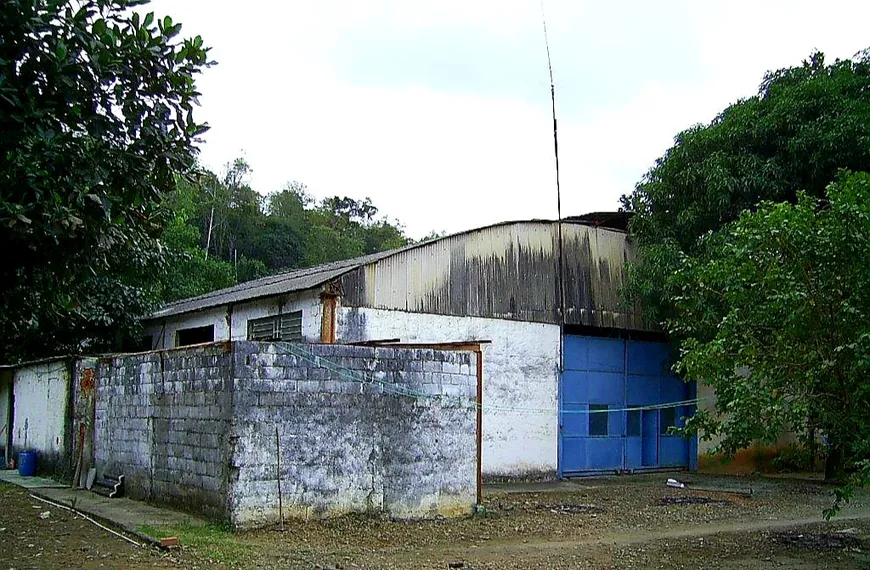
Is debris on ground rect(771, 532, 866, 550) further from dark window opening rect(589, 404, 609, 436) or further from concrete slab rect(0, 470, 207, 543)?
dark window opening rect(589, 404, 609, 436)

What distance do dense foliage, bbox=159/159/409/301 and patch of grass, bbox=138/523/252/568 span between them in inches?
794

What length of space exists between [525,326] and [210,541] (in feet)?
29.7

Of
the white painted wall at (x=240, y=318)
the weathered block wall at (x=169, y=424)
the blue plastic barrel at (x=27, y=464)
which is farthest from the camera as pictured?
the blue plastic barrel at (x=27, y=464)

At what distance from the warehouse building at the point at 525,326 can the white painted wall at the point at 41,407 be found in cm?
316

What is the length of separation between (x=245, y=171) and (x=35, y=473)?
3450cm

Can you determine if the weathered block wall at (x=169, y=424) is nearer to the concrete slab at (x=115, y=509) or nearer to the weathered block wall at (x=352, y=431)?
the concrete slab at (x=115, y=509)

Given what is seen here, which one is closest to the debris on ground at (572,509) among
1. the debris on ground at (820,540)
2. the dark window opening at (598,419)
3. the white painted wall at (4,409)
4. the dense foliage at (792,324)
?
the debris on ground at (820,540)

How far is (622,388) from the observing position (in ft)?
61.9

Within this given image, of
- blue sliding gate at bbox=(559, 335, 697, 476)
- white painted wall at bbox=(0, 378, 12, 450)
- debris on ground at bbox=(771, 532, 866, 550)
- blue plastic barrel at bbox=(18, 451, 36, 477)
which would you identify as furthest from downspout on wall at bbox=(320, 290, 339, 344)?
white painted wall at bbox=(0, 378, 12, 450)

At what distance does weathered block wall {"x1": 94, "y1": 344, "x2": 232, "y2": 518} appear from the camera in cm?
1047

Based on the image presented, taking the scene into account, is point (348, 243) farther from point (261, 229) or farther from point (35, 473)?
point (35, 473)

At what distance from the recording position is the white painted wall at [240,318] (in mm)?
14828

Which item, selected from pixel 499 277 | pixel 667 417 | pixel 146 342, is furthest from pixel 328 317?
pixel 667 417

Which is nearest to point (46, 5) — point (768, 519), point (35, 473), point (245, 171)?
point (768, 519)
